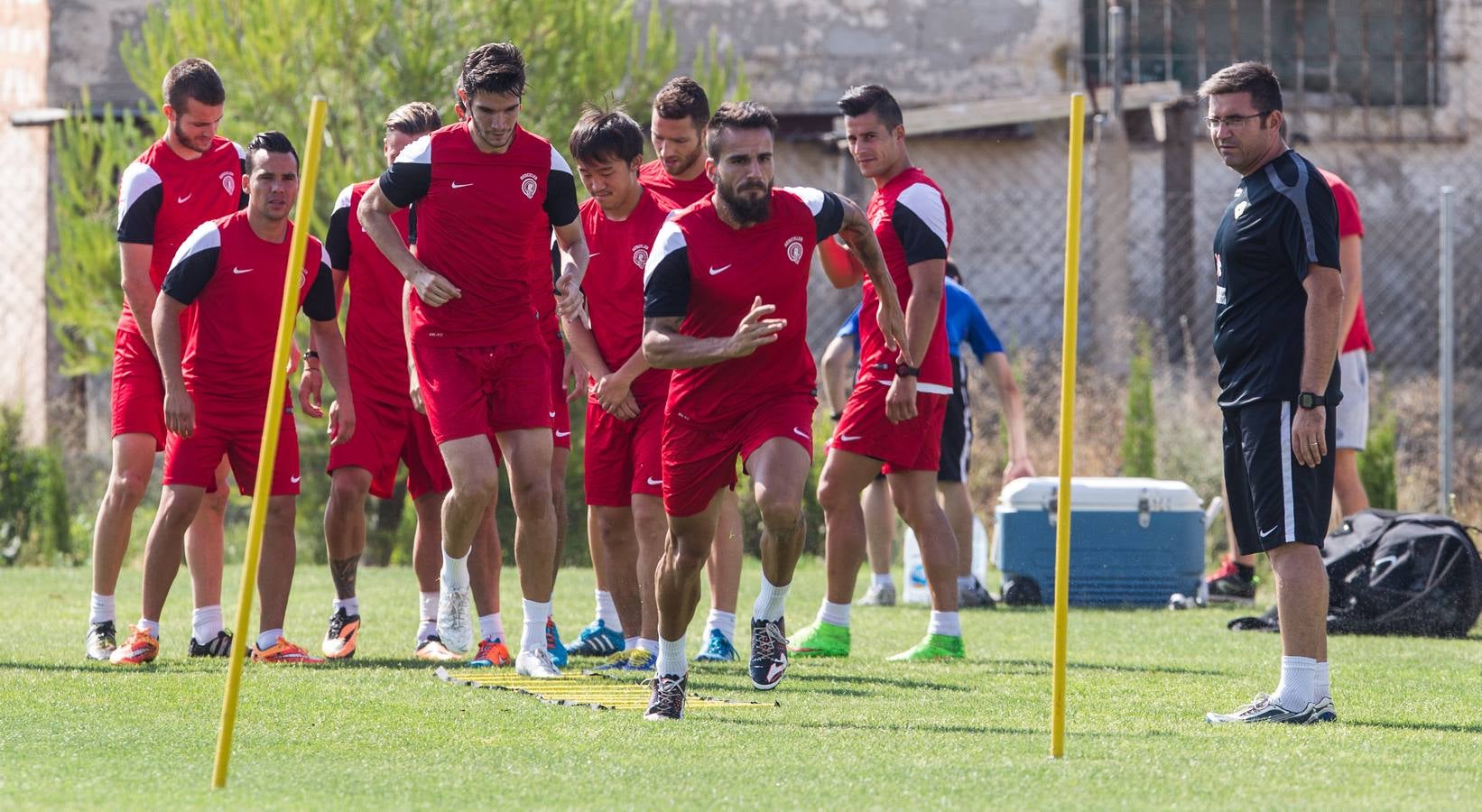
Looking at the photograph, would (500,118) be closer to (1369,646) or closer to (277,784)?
(277,784)

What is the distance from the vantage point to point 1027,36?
19078mm

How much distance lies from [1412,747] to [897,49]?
1468cm

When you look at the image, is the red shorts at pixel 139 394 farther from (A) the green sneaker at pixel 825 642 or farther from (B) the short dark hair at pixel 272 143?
(A) the green sneaker at pixel 825 642

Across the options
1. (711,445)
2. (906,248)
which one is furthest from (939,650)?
(711,445)

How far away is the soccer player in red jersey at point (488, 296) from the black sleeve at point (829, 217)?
3.57ft

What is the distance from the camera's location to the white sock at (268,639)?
7.38 meters

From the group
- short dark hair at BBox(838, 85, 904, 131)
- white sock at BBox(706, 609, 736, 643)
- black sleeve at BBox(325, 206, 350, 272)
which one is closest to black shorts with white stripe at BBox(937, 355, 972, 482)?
white sock at BBox(706, 609, 736, 643)

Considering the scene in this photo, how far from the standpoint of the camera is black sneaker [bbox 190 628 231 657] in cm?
757

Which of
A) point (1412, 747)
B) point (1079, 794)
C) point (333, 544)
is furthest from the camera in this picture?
point (333, 544)

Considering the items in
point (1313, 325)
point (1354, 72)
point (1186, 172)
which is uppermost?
point (1354, 72)

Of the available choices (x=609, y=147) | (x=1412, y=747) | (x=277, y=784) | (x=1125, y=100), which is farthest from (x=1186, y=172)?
(x=277, y=784)

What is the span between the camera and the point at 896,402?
280 inches

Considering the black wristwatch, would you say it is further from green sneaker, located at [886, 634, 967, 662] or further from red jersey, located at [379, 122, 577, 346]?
red jersey, located at [379, 122, 577, 346]

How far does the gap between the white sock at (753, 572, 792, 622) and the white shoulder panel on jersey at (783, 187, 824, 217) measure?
1280mm
